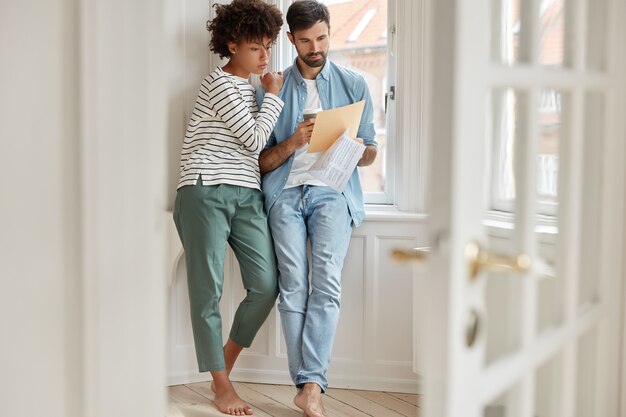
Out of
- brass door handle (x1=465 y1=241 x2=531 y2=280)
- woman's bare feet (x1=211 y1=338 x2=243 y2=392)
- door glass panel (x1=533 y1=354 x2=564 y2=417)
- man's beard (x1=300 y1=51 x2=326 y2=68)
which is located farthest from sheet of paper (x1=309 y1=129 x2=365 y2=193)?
brass door handle (x1=465 y1=241 x2=531 y2=280)

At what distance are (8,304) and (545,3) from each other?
1271 mm

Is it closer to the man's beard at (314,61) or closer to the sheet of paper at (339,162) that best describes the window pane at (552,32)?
the sheet of paper at (339,162)

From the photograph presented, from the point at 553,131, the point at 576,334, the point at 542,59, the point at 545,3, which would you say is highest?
the point at 545,3

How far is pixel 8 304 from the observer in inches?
69.2

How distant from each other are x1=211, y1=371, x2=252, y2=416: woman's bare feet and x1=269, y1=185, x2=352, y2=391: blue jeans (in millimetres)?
236

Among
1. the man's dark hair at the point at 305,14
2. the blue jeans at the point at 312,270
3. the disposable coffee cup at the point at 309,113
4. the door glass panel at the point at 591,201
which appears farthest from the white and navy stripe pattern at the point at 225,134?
the door glass panel at the point at 591,201

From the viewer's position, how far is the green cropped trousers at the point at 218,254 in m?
3.25

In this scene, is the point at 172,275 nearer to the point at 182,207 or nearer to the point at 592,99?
the point at 182,207

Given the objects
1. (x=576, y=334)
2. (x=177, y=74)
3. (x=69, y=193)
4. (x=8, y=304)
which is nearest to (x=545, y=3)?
(x=576, y=334)

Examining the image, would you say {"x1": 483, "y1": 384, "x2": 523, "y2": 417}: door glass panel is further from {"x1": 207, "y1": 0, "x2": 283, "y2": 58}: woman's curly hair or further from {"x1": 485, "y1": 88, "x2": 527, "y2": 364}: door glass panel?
{"x1": 207, "y1": 0, "x2": 283, "y2": 58}: woman's curly hair

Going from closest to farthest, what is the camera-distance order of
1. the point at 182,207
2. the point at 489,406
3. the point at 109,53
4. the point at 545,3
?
1. the point at 489,406
2. the point at 545,3
3. the point at 109,53
4. the point at 182,207

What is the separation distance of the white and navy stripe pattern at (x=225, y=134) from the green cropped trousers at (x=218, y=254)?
5 centimetres

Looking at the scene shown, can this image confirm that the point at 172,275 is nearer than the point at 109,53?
No

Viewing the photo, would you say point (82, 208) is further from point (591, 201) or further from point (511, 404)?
point (591, 201)
